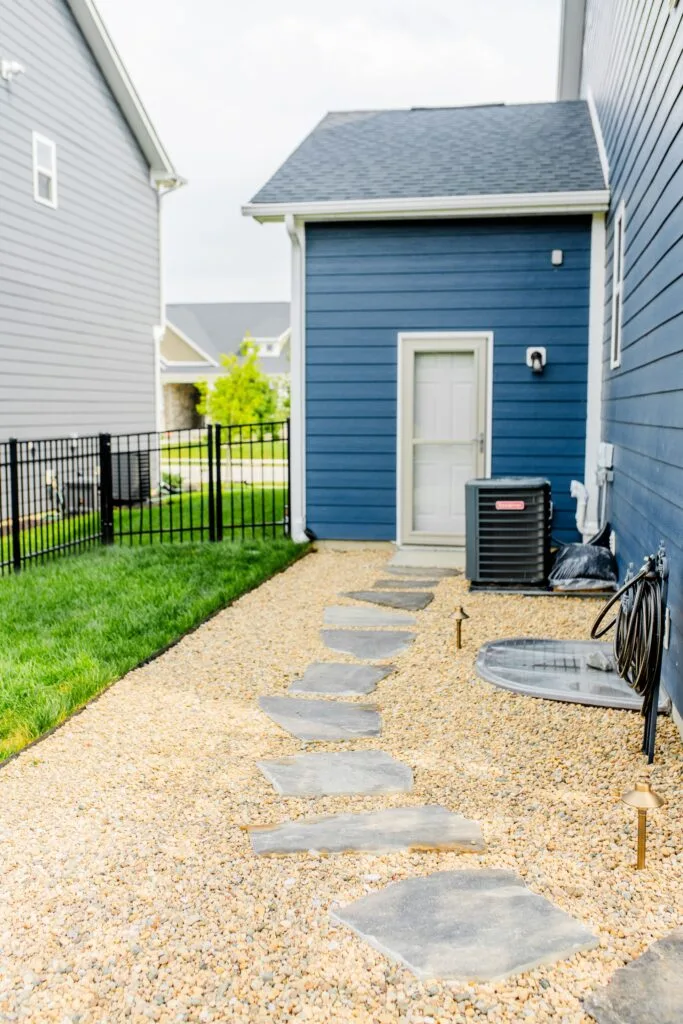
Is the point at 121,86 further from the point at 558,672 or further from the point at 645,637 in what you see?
the point at 645,637

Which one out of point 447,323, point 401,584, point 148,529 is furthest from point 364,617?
point 148,529

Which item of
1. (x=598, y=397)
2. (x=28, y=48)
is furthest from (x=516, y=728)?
(x=28, y=48)

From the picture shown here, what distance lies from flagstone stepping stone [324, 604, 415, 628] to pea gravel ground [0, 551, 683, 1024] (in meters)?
1.11

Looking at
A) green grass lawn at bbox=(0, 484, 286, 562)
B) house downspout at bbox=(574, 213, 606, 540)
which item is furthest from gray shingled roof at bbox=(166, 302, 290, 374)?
house downspout at bbox=(574, 213, 606, 540)

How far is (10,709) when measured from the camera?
4152 mm

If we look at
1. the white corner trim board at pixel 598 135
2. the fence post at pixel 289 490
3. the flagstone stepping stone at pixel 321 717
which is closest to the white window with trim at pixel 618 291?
the white corner trim board at pixel 598 135

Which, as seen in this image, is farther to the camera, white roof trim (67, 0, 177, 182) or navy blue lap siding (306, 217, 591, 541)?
white roof trim (67, 0, 177, 182)

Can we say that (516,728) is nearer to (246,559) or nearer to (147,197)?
(246,559)

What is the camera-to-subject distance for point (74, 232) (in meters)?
12.4

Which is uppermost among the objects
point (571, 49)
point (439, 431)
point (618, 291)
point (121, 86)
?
point (571, 49)

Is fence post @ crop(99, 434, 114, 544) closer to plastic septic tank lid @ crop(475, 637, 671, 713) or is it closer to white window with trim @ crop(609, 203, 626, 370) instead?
white window with trim @ crop(609, 203, 626, 370)

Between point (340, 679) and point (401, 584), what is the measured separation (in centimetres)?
261

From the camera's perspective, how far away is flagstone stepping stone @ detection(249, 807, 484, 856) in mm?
2913

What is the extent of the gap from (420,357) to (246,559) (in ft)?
8.28
